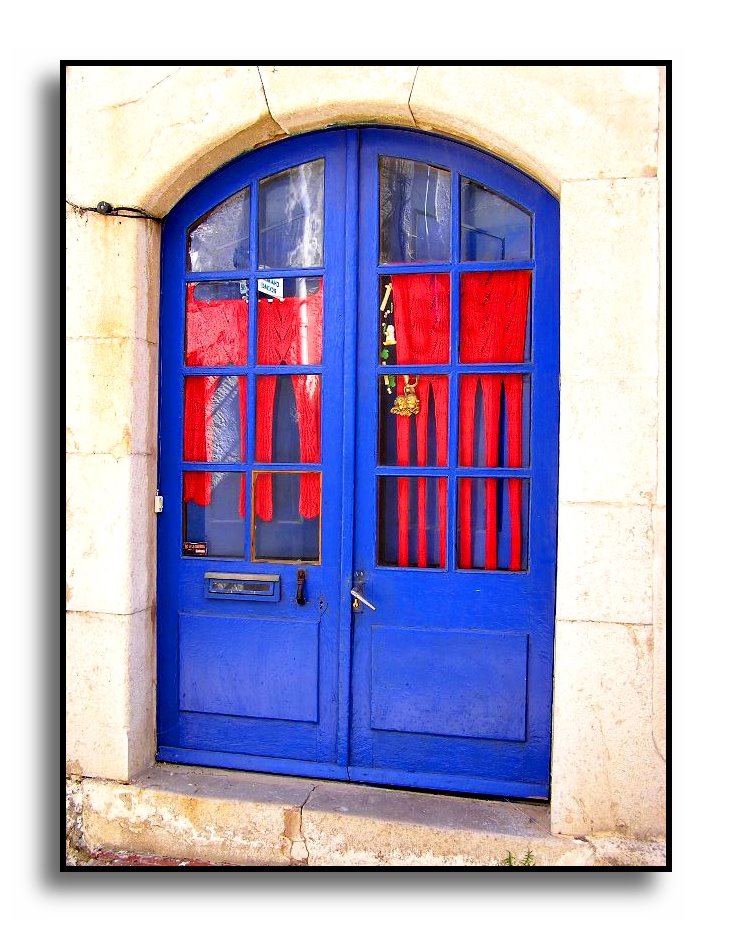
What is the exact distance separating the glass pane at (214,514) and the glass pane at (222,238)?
1.00 metres

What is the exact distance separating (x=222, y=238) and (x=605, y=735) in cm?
275

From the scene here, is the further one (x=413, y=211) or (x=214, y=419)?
(x=214, y=419)

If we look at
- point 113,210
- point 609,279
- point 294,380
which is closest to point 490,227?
point 609,279

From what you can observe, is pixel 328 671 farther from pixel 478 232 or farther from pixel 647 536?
pixel 478 232

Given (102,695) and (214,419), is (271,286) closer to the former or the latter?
(214,419)

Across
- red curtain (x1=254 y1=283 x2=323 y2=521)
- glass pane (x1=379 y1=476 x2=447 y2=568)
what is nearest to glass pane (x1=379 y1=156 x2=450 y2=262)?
red curtain (x1=254 y1=283 x2=323 y2=521)

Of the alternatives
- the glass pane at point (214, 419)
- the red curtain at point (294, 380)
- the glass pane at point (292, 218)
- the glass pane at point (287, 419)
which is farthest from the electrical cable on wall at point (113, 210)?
the glass pane at point (287, 419)

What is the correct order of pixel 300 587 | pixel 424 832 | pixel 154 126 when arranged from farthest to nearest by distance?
pixel 300 587 < pixel 154 126 < pixel 424 832

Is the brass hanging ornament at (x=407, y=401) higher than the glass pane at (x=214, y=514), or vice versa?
the brass hanging ornament at (x=407, y=401)

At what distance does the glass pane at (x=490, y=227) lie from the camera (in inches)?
114

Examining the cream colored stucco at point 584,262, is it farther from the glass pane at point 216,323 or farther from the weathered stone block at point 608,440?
the glass pane at point 216,323

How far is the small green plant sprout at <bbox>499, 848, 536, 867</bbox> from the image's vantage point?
264cm

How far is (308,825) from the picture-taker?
283cm

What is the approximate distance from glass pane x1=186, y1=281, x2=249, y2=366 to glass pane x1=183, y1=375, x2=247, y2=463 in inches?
3.9
